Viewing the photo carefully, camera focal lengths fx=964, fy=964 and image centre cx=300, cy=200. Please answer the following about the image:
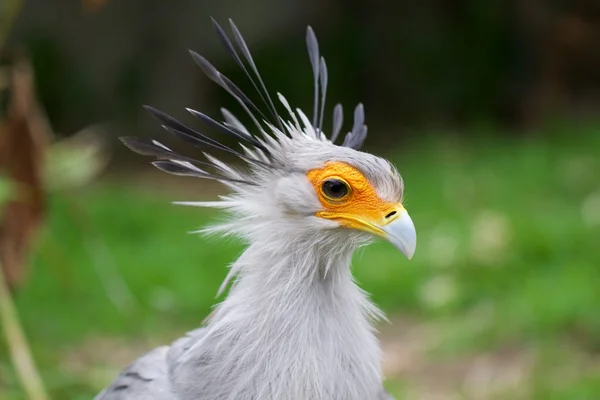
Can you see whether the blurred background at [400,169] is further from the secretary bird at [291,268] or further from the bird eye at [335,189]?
the bird eye at [335,189]

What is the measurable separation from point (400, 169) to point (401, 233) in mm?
5074

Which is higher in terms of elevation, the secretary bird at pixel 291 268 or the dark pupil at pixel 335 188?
the dark pupil at pixel 335 188

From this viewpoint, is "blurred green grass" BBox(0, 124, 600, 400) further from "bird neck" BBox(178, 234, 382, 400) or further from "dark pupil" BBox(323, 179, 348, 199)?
"dark pupil" BBox(323, 179, 348, 199)

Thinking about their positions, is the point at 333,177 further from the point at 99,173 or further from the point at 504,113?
the point at 504,113

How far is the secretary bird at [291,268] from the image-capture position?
6.41ft

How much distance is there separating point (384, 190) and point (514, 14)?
6946mm

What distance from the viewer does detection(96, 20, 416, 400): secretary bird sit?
6.41ft

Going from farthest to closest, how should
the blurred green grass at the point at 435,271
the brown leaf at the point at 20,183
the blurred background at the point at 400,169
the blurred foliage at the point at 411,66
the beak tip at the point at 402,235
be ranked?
the blurred foliage at the point at 411,66, the blurred green grass at the point at 435,271, the blurred background at the point at 400,169, the brown leaf at the point at 20,183, the beak tip at the point at 402,235

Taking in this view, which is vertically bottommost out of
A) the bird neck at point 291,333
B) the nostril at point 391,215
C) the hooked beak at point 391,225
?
the bird neck at point 291,333

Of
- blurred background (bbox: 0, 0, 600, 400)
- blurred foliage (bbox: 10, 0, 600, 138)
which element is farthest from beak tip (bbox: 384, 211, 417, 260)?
blurred foliage (bbox: 10, 0, 600, 138)

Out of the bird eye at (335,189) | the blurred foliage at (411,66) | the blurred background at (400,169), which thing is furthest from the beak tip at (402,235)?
the blurred foliage at (411,66)

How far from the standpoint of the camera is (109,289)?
4676 mm

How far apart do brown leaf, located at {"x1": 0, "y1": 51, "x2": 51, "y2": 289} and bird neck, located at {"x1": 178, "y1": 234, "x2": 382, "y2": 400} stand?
65.6 inches

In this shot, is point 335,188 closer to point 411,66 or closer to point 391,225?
point 391,225
